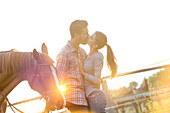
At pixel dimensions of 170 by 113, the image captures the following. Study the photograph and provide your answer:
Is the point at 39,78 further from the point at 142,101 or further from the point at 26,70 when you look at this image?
the point at 142,101

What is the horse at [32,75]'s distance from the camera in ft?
7.90

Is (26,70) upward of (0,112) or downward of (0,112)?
upward

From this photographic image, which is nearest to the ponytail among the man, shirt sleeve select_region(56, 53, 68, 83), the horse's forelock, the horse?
the man

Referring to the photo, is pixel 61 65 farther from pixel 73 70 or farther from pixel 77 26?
pixel 77 26

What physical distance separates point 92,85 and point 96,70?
0.21 metres

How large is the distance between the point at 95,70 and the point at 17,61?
3.44 ft

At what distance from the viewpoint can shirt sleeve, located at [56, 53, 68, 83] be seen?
2.72 metres

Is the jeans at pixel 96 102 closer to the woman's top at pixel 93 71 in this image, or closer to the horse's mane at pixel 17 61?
the woman's top at pixel 93 71

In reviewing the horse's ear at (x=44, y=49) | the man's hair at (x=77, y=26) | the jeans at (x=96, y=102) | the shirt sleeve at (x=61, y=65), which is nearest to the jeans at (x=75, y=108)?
the jeans at (x=96, y=102)

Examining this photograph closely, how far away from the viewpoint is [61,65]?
2.74 m

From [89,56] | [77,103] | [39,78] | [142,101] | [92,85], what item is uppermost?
[89,56]

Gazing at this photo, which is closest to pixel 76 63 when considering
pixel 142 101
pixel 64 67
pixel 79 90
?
pixel 64 67

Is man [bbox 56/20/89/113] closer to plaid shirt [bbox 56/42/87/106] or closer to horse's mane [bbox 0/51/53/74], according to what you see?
plaid shirt [bbox 56/42/87/106]

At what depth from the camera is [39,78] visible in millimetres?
2426
